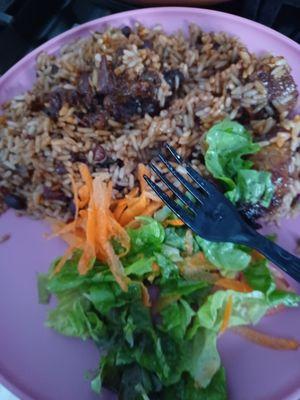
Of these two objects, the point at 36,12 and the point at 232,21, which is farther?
the point at 36,12

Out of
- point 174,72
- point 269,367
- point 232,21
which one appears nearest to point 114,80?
point 174,72

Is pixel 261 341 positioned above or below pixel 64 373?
above

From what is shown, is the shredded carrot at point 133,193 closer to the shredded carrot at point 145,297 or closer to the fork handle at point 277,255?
the shredded carrot at point 145,297

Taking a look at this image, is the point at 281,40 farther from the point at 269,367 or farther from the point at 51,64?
the point at 269,367

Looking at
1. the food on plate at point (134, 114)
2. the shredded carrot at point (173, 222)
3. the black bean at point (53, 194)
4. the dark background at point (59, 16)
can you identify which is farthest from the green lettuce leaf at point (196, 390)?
the dark background at point (59, 16)

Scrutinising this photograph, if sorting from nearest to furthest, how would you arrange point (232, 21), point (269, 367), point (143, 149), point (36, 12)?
point (269, 367)
point (143, 149)
point (232, 21)
point (36, 12)

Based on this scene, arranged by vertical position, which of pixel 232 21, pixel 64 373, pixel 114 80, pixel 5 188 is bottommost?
pixel 64 373

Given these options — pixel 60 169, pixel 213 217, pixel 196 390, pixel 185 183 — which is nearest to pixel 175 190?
pixel 185 183
